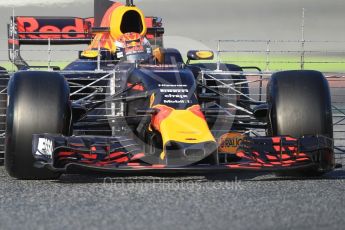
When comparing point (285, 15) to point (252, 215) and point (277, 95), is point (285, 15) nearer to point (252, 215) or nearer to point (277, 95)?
point (277, 95)

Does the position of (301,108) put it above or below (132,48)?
below

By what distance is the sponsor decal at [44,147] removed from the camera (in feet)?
27.7

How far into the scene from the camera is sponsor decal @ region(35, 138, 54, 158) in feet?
27.7

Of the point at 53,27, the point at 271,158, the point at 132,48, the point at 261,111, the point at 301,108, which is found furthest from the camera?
the point at 53,27

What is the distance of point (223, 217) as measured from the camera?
664cm

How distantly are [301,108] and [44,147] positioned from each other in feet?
8.93

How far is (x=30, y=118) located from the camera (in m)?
8.83

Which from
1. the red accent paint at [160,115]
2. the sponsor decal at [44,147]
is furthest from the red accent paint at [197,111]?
the sponsor decal at [44,147]

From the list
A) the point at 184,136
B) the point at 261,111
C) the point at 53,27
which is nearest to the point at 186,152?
the point at 184,136

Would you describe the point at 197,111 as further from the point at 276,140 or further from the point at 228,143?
the point at 276,140

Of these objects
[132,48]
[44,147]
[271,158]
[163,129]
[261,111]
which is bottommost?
[271,158]

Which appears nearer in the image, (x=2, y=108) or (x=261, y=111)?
(x=261, y=111)

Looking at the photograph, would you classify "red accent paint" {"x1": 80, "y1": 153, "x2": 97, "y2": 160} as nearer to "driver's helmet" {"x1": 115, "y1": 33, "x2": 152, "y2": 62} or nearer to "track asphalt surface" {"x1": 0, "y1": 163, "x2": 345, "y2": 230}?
"track asphalt surface" {"x1": 0, "y1": 163, "x2": 345, "y2": 230}

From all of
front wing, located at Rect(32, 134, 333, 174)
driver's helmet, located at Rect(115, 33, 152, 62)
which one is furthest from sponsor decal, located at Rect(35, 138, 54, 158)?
driver's helmet, located at Rect(115, 33, 152, 62)
